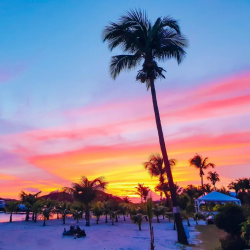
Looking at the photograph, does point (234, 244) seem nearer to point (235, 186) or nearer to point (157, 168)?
point (157, 168)

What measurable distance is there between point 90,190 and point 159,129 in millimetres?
13675

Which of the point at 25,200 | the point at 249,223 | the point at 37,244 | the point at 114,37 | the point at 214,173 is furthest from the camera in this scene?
the point at 214,173

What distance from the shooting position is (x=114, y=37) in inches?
610

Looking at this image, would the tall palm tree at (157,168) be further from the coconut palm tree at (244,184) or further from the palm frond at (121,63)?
the coconut palm tree at (244,184)

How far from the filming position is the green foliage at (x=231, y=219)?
1053cm

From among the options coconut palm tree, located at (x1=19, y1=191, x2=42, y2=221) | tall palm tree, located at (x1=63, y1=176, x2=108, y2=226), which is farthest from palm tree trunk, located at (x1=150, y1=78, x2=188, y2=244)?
coconut palm tree, located at (x1=19, y1=191, x2=42, y2=221)

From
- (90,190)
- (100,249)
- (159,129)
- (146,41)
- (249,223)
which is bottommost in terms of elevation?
(100,249)

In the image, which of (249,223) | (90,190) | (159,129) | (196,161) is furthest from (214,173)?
(249,223)

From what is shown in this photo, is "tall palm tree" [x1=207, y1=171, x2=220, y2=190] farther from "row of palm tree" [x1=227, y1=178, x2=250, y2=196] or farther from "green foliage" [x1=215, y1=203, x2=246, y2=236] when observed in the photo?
"green foliage" [x1=215, y1=203, x2=246, y2=236]

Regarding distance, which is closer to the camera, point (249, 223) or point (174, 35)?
point (249, 223)

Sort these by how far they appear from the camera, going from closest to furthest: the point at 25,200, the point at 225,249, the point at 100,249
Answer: the point at 225,249
the point at 100,249
the point at 25,200

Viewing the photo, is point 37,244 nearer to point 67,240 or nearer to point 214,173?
point 67,240

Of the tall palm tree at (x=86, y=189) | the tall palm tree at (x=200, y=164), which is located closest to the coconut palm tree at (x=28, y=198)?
the tall palm tree at (x=86, y=189)

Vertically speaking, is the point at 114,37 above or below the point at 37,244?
above
